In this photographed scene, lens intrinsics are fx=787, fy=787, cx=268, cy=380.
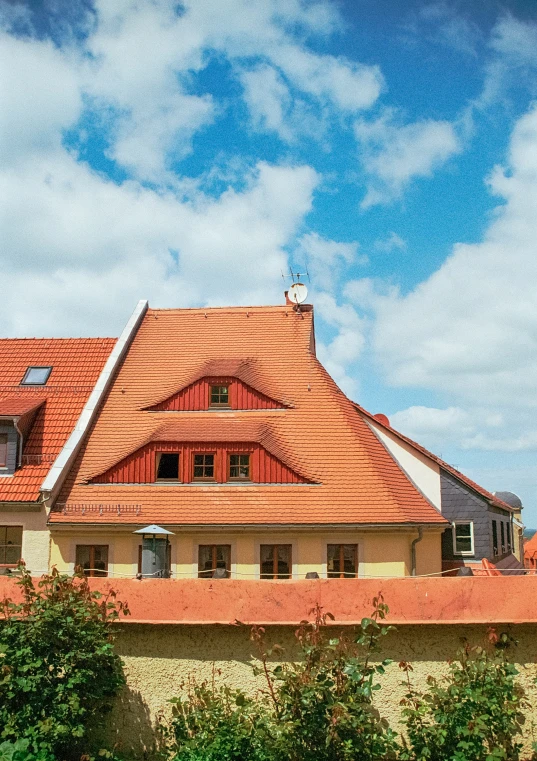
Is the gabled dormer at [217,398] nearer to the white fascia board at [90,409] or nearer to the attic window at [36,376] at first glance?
the white fascia board at [90,409]

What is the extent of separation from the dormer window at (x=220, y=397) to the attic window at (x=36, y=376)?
5407mm

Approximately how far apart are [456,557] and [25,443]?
12.9 m

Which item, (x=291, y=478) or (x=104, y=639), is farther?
(x=291, y=478)

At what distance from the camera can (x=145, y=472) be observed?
21.0m

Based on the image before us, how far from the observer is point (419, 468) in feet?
76.6

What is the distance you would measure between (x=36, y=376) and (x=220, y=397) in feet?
20.2

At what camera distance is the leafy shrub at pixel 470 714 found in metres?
9.98

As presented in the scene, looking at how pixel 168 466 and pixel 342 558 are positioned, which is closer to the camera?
pixel 342 558

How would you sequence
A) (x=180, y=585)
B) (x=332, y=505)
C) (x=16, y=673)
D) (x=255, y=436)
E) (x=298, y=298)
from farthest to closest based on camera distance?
(x=298, y=298) < (x=255, y=436) < (x=332, y=505) < (x=180, y=585) < (x=16, y=673)

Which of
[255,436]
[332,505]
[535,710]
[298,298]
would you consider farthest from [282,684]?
[298,298]

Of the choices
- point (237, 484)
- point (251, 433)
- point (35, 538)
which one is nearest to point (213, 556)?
point (237, 484)

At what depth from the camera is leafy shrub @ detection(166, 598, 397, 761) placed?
32.9 ft

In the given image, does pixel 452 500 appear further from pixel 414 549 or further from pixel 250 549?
pixel 250 549

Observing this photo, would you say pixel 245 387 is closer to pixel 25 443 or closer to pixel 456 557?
pixel 25 443
